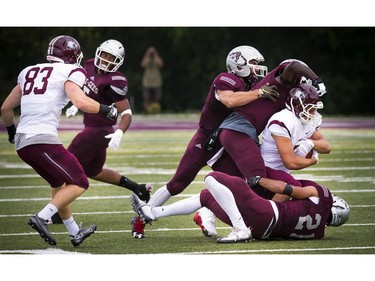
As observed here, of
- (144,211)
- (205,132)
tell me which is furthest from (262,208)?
(205,132)

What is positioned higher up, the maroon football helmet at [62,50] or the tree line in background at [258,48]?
the maroon football helmet at [62,50]

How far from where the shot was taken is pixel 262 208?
20.0ft

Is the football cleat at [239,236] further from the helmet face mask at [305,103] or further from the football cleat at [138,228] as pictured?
the helmet face mask at [305,103]

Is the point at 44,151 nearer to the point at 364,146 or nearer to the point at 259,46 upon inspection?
the point at 364,146

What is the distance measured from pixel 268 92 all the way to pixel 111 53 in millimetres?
1170

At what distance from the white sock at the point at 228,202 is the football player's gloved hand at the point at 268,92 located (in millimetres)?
679

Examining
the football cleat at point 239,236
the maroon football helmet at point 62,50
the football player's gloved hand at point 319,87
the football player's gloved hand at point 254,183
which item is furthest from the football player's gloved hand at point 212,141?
the maroon football helmet at point 62,50

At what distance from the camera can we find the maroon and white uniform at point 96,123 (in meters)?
7.25

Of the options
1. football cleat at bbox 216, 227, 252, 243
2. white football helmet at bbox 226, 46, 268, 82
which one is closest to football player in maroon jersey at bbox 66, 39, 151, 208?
white football helmet at bbox 226, 46, 268, 82

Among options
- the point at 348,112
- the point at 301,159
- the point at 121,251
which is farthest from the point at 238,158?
the point at 348,112

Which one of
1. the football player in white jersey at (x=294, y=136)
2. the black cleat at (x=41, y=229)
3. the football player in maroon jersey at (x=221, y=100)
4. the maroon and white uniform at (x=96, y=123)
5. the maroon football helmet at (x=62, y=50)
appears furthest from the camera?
the maroon and white uniform at (x=96, y=123)

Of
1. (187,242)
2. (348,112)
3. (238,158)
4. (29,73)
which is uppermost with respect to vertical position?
(29,73)

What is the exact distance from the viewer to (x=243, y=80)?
268 inches

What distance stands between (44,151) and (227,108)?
4.41 ft
